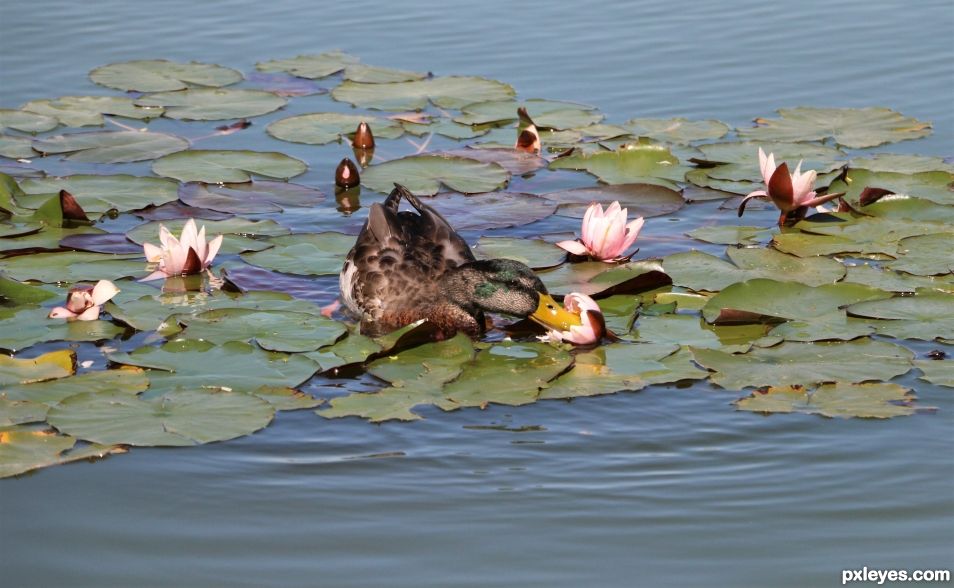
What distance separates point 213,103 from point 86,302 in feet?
15.1

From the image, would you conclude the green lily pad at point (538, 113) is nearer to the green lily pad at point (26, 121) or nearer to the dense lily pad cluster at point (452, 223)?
the dense lily pad cluster at point (452, 223)

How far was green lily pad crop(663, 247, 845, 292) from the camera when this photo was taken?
762 centimetres

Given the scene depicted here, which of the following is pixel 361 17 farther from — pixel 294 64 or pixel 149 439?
pixel 149 439

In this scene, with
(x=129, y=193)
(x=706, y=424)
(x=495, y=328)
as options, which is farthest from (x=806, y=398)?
(x=129, y=193)

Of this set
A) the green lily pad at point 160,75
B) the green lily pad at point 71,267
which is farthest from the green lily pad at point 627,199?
the green lily pad at point 160,75

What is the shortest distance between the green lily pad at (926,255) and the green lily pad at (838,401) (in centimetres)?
158

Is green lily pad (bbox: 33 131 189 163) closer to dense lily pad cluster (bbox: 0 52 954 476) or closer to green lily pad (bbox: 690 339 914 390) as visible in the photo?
dense lily pad cluster (bbox: 0 52 954 476)

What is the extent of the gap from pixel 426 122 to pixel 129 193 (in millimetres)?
2726

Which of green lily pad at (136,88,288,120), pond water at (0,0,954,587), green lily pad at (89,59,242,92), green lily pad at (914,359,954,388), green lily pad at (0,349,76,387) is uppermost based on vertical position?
green lily pad at (89,59,242,92)

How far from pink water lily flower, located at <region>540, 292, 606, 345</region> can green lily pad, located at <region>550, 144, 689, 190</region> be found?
2809 mm

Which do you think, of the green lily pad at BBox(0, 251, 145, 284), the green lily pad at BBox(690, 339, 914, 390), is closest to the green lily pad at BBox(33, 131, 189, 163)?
the green lily pad at BBox(0, 251, 145, 284)

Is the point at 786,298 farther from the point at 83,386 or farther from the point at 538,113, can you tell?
the point at 538,113

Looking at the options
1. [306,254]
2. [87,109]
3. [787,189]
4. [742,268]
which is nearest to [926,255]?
[787,189]

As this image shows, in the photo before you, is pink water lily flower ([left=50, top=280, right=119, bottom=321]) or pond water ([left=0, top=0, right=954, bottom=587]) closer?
pond water ([left=0, top=0, right=954, bottom=587])
